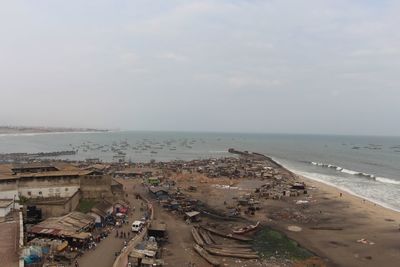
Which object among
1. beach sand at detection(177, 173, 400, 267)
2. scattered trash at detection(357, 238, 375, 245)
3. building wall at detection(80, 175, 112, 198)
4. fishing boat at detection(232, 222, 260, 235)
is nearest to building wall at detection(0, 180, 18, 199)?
building wall at detection(80, 175, 112, 198)

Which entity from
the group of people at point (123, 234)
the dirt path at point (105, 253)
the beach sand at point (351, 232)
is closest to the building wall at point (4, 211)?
the dirt path at point (105, 253)

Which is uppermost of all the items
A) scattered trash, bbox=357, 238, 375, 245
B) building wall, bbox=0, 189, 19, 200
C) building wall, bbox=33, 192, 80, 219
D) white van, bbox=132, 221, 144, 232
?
building wall, bbox=0, 189, 19, 200

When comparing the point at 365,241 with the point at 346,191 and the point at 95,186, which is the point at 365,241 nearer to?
the point at 95,186

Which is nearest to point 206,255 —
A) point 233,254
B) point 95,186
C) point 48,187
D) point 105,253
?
point 233,254

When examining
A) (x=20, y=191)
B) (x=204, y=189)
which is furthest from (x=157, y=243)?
(x=204, y=189)

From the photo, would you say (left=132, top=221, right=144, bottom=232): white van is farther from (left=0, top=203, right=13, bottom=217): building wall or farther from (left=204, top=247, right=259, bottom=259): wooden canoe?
(left=0, top=203, right=13, bottom=217): building wall

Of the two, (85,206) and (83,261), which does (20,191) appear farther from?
(83,261)

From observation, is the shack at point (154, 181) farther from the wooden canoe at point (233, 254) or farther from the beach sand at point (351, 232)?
the wooden canoe at point (233, 254)

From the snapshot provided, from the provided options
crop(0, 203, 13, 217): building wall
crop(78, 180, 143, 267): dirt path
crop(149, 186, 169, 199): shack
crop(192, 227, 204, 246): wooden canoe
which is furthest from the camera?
crop(149, 186, 169, 199): shack
